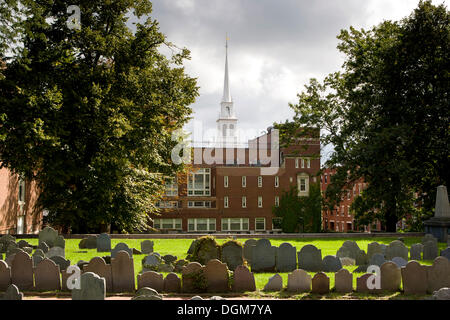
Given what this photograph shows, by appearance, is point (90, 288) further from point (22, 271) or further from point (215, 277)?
point (22, 271)

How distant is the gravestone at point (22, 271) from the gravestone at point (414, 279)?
8912 millimetres

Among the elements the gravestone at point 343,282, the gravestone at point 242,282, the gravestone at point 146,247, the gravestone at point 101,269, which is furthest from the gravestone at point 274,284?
the gravestone at point 146,247

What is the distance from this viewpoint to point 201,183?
62.7 m

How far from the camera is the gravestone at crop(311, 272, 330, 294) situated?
442 inches

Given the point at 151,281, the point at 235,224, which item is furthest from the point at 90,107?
the point at 235,224

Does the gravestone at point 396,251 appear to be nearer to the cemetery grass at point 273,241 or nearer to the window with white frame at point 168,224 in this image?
the cemetery grass at point 273,241

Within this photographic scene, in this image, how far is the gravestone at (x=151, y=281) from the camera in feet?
37.5

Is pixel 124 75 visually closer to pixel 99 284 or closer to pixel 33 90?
pixel 33 90

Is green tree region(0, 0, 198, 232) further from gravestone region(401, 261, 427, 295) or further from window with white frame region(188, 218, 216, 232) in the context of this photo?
window with white frame region(188, 218, 216, 232)

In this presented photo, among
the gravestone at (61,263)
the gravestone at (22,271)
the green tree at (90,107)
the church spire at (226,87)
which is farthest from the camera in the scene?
the church spire at (226,87)

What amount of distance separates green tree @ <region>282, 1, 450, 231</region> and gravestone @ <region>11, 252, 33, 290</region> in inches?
838

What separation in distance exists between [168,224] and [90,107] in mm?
38030

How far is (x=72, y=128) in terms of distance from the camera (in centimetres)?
2553

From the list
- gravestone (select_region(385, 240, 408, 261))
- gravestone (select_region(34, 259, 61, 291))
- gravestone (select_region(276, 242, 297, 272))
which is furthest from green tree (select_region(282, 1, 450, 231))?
gravestone (select_region(34, 259, 61, 291))
